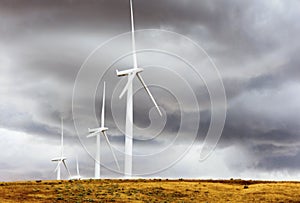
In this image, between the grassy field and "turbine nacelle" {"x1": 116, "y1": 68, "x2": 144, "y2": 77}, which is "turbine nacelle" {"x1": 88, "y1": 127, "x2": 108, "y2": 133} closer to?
"turbine nacelle" {"x1": 116, "y1": 68, "x2": 144, "y2": 77}

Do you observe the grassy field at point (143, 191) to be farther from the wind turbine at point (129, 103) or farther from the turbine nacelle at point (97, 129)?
the turbine nacelle at point (97, 129)

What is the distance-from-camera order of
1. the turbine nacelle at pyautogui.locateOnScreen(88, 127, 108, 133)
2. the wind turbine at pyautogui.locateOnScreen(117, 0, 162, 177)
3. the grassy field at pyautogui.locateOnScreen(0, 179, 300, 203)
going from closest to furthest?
the grassy field at pyautogui.locateOnScreen(0, 179, 300, 203) < the wind turbine at pyautogui.locateOnScreen(117, 0, 162, 177) < the turbine nacelle at pyautogui.locateOnScreen(88, 127, 108, 133)

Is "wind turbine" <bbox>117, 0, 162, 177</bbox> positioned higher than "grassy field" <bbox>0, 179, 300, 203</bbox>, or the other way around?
"wind turbine" <bbox>117, 0, 162, 177</bbox>

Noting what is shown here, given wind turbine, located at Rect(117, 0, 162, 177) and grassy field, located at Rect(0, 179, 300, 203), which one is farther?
wind turbine, located at Rect(117, 0, 162, 177)

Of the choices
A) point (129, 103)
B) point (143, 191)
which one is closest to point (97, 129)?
point (129, 103)

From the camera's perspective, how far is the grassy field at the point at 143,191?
1774 inches

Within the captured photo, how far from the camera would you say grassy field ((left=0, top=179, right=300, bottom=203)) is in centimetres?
4506

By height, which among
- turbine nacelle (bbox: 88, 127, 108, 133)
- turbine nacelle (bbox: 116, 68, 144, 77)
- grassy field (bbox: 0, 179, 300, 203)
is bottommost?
grassy field (bbox: 0, 179, 300, 203)

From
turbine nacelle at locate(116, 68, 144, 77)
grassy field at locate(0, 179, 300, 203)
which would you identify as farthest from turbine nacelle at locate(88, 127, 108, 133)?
grassy field at locate(0, 179, 300, 203)

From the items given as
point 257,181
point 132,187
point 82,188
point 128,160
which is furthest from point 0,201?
point 257,181

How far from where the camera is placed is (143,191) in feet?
160

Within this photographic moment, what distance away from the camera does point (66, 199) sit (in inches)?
1740

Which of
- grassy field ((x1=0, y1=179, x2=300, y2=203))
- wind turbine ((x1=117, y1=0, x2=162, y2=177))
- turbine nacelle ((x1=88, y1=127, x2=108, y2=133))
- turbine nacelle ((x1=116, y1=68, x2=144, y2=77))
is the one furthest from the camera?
turbine nacelle ((x1=88, y1=127, x2=108, y2=133))

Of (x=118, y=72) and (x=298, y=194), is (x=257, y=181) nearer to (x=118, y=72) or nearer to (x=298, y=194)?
(x=298, y=194)
